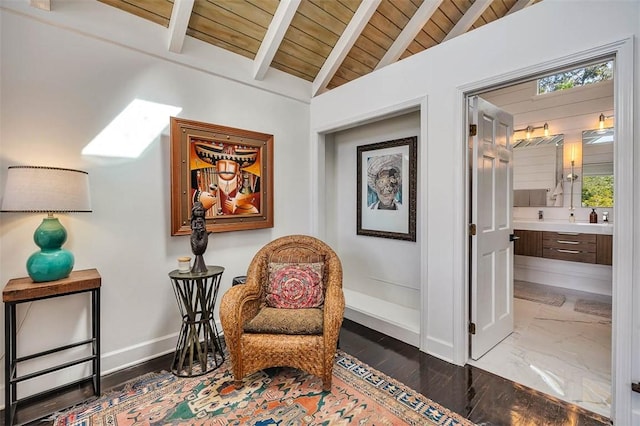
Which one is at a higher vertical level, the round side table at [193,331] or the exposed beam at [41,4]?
the exposed beam at [41,4]

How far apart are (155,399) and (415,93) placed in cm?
306

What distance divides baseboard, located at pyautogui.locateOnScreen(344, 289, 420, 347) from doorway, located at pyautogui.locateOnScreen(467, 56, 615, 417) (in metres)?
0.53

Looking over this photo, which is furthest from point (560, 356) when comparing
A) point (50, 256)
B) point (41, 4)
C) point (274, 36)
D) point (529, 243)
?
point (41, 4)

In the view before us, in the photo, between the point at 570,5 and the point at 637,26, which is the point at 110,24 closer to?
the point at 570,5

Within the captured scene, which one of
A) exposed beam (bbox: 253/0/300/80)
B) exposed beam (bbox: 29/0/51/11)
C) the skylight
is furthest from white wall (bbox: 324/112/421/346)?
exposed beam (bbox: 29/0/51/11)

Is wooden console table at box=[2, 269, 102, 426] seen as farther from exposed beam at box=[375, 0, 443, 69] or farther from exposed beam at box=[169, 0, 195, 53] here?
exposed beam at box=[375, 0, 443, 69]

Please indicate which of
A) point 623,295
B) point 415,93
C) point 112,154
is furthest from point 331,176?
point 623,295

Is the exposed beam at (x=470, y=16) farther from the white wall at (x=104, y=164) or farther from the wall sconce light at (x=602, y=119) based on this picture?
the white wall at (x=104, y=164)

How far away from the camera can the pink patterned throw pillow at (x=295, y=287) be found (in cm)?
231

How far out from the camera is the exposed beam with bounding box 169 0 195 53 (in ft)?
7.41

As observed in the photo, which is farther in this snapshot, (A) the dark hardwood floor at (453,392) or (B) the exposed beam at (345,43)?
(B) the exposed beam at (345,43)

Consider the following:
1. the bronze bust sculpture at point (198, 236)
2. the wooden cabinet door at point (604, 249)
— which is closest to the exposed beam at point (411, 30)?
the bronze bust sculpture at point (198, 236)

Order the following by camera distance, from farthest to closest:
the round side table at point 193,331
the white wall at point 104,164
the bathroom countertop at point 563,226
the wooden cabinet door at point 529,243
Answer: the wooden cabinet door at point 529,243 → the bathroom countertop at point 563,226 → the round side table at point 193,331 → the white wall at point 104,164

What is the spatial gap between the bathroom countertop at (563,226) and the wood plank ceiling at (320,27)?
275cm
